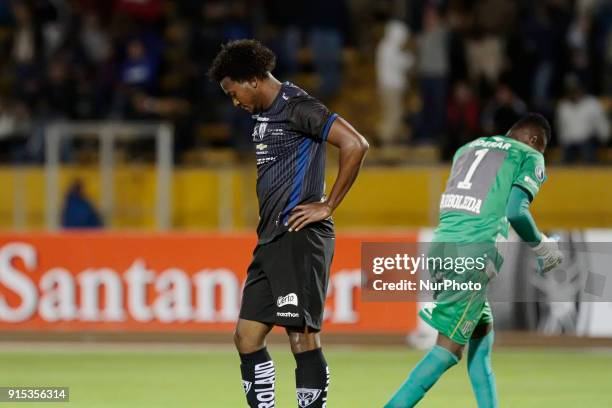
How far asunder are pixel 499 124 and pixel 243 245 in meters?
3.78

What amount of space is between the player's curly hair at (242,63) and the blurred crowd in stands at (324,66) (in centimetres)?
1014

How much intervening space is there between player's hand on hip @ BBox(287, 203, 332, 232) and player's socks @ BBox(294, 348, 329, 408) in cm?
71

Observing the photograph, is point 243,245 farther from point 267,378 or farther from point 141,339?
point 267,378

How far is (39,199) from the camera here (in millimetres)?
18344

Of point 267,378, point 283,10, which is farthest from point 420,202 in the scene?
point 267,378

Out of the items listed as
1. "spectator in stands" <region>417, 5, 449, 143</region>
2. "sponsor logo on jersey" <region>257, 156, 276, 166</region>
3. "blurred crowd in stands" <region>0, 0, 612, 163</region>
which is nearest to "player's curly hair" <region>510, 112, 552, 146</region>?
"sponsor logo on jersey" <region>257, 156, 276, 166</region>

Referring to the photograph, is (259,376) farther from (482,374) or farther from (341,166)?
(482,374)

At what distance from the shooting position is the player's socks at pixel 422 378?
764 centimetres

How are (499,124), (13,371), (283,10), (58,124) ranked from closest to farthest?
(13,371) → (499,124) → (58,124) → (283,10)

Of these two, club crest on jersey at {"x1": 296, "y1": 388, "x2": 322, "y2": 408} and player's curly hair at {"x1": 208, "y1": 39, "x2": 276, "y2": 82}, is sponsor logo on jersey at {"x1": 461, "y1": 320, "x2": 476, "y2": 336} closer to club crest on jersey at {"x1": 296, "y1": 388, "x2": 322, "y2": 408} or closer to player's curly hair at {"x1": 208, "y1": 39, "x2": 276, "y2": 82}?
club crest on jersey at {"x1": 296, "y1": 388, "x2": 322, "y2": 408}

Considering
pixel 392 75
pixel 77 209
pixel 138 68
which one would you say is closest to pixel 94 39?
pixel 138 68

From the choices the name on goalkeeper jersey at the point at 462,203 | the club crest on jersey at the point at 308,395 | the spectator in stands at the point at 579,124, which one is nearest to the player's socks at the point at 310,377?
the club crest on jersey at the point at 308,395

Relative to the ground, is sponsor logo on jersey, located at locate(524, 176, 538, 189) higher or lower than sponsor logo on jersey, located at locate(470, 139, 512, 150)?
lower

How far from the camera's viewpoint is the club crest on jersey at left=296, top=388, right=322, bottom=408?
7250 millimetres
